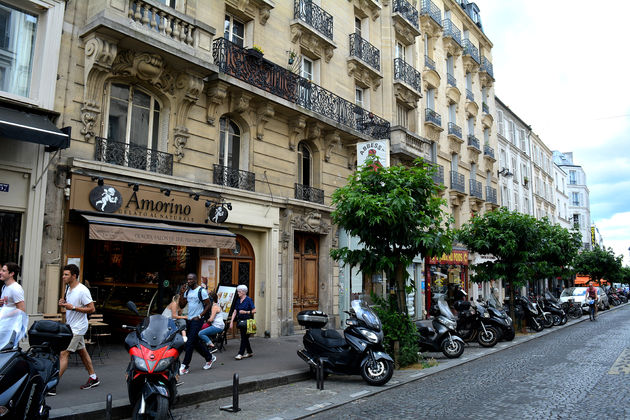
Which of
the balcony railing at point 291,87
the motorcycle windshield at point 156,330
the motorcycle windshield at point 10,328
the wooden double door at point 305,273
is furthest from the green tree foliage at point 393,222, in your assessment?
the motorcycle windshield at point 10,328

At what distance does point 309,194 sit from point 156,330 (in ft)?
34.1

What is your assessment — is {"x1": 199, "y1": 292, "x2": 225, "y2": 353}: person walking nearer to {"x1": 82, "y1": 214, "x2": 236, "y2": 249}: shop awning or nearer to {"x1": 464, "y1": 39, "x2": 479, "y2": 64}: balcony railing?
{"x1": 82, "y1": 214, "x2": 236, "y2": 249}: shop awning

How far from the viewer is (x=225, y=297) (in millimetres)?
11734

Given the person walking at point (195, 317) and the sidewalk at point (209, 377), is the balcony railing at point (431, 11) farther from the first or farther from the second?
the person walking at point (195, 317)

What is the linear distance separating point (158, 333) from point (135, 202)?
5481mm

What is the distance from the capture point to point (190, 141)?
12.0 m

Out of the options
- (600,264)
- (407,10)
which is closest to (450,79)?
(407,10)

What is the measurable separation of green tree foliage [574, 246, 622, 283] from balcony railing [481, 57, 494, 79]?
15.0 metres

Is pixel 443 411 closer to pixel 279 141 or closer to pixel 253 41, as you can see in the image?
pixel 279 141

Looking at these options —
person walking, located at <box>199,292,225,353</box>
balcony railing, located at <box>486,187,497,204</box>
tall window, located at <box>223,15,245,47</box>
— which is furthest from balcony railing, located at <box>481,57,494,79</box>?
person walking, located at <box>199,292,225,353</box>

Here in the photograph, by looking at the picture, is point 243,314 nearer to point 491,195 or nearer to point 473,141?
point 473,141

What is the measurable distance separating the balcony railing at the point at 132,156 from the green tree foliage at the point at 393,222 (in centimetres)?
417

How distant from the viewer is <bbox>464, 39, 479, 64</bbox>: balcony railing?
29469 mm

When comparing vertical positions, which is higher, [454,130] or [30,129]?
[454,130]
